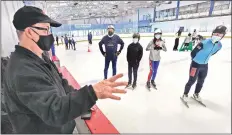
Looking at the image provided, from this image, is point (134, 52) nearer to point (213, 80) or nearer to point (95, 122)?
point (95, 122)

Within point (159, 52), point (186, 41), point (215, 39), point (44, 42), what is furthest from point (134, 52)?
point (186, 41)

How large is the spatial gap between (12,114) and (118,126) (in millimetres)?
1753

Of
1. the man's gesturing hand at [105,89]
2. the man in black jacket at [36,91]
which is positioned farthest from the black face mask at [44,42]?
the man's gesturing hand at [105,89]

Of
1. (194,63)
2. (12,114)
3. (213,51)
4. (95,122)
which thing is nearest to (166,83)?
(194,63)

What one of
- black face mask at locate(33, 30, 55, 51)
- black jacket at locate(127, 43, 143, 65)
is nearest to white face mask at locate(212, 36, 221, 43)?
black jacket at locate(127, 43, 143, 65)

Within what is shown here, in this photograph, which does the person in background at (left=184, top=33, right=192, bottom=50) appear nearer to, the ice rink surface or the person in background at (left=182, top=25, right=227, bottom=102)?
the ice rink surface

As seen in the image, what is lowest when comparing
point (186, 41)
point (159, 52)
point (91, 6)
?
point (159, 52)

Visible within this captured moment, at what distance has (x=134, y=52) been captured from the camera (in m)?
3.44

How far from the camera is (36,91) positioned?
67 cm

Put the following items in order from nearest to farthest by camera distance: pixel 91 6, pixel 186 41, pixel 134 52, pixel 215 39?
pixel 215 39
pixel 134 52
pixel 186 41
pixel 91 6

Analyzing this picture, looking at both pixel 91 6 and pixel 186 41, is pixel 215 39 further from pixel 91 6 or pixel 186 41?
pixel 91 6

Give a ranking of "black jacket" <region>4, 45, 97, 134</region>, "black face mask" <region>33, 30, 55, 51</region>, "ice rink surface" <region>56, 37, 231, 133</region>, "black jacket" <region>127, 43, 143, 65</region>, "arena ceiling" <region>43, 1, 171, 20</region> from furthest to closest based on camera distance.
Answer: "arena ceiling" <region>43, 1, 171, 20</region> < "black jacket" <region>127, 43, 143, 65</region> < "ice rink surface" <region>56, 37, 231, 133</region> < "black face mask" <region>33, 30, 55, 51</region> < "black jacket" <region>4, 45, 97, 134</region>

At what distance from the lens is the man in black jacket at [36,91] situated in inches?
26.2

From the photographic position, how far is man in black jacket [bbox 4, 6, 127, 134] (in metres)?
0.66
